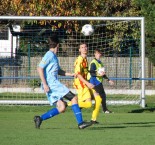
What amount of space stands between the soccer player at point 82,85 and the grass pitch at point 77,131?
0.45m

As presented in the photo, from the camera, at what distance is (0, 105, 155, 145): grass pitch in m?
11.7

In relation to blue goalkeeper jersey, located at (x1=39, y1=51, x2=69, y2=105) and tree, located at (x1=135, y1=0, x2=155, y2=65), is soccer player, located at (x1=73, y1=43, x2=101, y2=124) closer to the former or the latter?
blue goalkeeper jersey, located at (x1=39, y1=51, x2=69, y2=105)

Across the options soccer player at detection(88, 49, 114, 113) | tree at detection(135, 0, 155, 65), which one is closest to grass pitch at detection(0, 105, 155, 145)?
soccer player at detection(88, 49, 114, 113)

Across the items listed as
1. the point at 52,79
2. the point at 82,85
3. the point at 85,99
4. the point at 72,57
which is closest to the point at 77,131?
the point at 52,79

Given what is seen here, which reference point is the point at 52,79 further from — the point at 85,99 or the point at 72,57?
the point at 72,57

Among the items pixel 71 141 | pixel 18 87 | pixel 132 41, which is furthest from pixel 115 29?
pixel 71 141

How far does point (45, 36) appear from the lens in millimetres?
24641

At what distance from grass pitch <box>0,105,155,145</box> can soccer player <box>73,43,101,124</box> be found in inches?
17.7

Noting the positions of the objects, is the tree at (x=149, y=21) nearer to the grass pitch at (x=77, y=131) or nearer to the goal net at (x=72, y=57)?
the goal net at (x=72, y=57)

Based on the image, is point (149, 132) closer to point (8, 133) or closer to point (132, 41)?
point (8, 133)

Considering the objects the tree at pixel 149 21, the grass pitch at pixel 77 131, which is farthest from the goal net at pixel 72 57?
the grass pitch at pixel 77 131

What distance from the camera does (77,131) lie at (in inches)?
534

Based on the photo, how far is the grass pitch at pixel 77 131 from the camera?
11.7 metres

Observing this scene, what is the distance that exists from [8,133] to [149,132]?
8.71 feet
